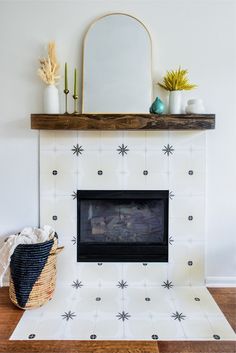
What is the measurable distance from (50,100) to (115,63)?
55cm

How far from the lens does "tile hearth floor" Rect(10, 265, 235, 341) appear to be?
1.89 m

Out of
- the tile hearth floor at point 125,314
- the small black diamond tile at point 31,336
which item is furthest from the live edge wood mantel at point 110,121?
the small black diamond tile at point 31,336

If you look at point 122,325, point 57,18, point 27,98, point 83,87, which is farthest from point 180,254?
point 57,18

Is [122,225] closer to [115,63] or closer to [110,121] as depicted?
[110,121]

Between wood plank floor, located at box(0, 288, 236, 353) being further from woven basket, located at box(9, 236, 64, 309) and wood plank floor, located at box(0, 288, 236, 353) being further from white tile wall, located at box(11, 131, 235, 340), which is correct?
white tile wall, located at box(11, 131, 235, 340)

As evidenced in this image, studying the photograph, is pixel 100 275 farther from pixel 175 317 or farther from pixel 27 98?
pixel 27 98

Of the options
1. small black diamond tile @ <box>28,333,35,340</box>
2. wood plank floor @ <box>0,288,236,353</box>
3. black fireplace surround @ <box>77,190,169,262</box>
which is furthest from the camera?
black fireplace surround @ <box>77,190,169,262</box>

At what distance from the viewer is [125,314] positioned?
6.85ft

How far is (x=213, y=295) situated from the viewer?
2.38 meters

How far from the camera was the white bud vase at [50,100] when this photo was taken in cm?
233

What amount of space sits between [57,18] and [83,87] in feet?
1.84

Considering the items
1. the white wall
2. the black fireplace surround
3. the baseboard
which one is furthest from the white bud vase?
the baseboard

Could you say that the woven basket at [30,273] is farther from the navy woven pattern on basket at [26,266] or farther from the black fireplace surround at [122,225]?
the black fireplace surround at [122,225]

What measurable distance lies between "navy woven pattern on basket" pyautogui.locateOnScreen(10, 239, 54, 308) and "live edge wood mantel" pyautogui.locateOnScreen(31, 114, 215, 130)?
82cm
